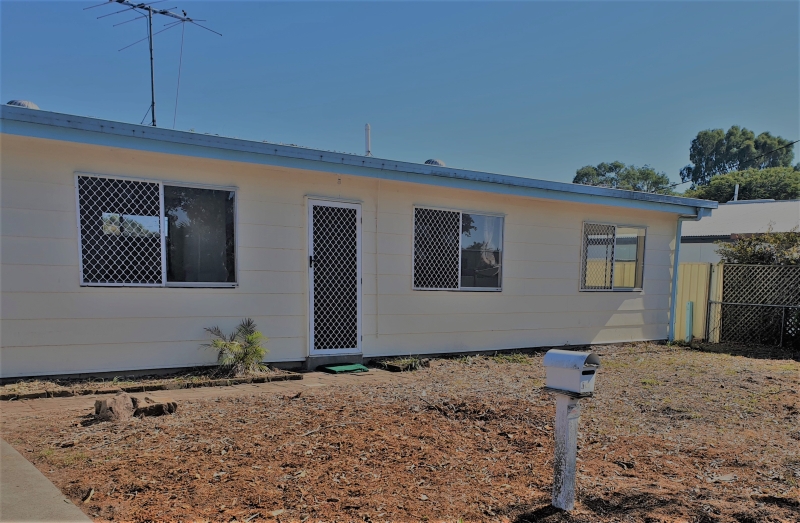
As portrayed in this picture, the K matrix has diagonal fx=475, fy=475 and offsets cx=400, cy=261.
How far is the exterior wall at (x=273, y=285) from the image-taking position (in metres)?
5.18

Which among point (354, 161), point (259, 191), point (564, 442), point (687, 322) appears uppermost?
point (354, 161)

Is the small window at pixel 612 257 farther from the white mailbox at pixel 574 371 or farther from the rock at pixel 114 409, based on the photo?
the rock at pixel 114 409

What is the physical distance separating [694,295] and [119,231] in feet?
36.0

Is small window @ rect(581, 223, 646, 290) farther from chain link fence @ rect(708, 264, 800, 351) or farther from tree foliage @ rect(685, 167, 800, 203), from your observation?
tree foliage @ rect(685, 167, 800, 203)

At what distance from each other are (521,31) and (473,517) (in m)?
9.62

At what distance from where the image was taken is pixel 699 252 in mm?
17203

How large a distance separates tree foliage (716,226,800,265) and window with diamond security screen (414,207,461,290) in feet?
22.5

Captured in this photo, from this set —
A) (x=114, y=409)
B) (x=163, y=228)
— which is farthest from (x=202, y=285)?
(x=114, y=409)

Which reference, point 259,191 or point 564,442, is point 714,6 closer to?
point 259,191

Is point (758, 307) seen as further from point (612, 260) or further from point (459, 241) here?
point (459, 241)

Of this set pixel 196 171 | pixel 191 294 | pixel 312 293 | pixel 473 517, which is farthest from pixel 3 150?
pixel 473 517

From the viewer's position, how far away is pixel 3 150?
501cm

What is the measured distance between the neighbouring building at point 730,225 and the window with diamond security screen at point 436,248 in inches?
465

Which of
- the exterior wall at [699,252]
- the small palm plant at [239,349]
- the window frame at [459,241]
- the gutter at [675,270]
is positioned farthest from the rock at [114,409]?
the exterior wall at [699,252]
